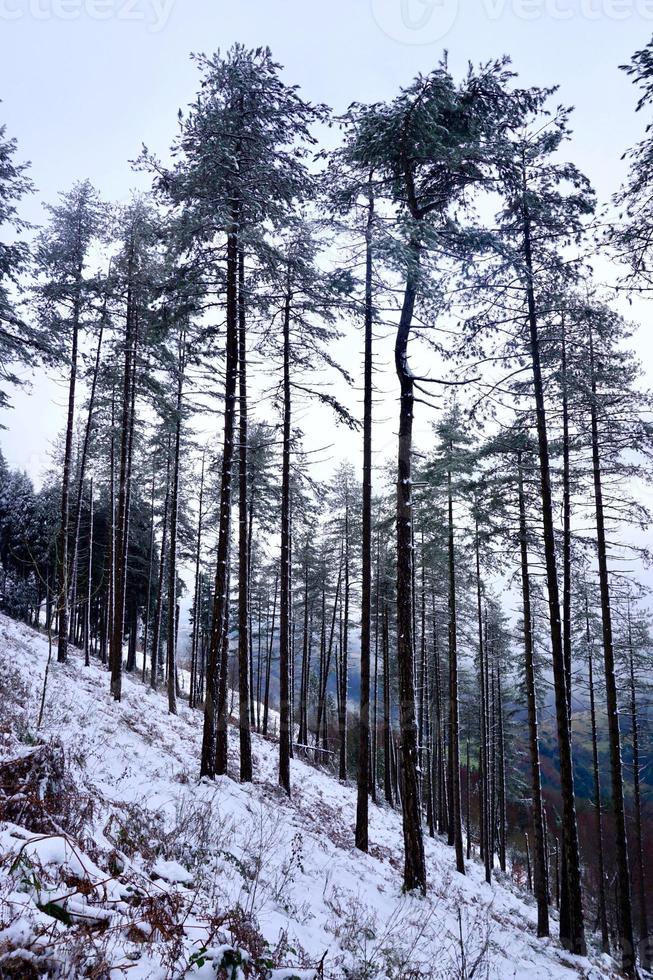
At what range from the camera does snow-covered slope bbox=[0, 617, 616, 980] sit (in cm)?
279

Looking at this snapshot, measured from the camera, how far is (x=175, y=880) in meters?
4.16

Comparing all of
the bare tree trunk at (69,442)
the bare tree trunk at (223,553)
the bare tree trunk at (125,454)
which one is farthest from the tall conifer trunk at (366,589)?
the bare tree trunk at (69,442)

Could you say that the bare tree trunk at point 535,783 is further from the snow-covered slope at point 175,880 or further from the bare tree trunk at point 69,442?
the bare tree trunk at point 69,442

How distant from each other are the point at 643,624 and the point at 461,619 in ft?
27.1

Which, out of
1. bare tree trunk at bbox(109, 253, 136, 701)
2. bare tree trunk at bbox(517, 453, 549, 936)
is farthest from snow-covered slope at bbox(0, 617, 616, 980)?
bare tree trunk at bbox(109, 253, 136, 701)

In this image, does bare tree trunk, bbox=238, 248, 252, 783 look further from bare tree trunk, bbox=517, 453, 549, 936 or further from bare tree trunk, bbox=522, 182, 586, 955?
bare tree trunk, bbox=517, 453, 549, 936

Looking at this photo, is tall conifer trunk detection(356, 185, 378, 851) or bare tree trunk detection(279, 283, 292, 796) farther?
bare tree trunk detection(279, 283, 292, 796)

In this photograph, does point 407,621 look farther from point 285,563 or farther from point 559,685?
point 285,563

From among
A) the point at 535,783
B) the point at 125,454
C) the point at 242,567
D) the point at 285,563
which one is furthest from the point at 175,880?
the point at 125,454

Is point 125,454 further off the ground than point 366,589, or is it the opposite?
point 125,454

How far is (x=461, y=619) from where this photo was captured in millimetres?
23828

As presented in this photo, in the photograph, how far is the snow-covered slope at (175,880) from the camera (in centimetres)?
279

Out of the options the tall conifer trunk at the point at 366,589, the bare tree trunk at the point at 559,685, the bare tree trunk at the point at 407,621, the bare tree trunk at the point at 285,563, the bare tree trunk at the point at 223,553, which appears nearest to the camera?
the bare tree trunk at the point at 407,621

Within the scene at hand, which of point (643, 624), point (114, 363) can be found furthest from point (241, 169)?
point (643, 624)
